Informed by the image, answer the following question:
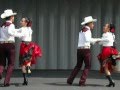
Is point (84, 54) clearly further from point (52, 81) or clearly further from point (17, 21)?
point (17, 21)

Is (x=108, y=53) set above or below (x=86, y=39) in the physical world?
below

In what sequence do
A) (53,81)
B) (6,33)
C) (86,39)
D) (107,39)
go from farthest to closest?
(53,81)
(107,39)
(86,39)
(6,33)

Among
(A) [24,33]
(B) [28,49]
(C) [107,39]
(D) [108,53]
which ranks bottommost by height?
(D) [108,53]

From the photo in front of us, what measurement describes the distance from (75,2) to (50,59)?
2.05 meters

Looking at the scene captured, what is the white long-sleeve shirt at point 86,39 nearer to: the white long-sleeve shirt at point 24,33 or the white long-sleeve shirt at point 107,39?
the white long-sleeve shirt at point 107,39

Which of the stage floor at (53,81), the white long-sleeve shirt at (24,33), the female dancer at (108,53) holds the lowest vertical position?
the stage floor at (53,81)

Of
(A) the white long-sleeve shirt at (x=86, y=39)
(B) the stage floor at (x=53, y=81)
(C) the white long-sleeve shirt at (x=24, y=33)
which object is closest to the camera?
(B) the stage floor at (x=53, y=81)

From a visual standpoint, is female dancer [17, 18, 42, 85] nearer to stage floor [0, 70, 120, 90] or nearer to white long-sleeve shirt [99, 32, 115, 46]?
stage floor [0, 70, 120, 90]

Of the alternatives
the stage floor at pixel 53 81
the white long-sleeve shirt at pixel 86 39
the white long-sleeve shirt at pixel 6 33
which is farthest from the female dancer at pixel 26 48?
the white long-sleeve shirt at pixel 86 39

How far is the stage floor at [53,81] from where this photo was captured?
12945 mm

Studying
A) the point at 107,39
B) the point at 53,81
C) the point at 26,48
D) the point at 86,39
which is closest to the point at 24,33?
the point at 26,48

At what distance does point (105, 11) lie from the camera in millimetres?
17391

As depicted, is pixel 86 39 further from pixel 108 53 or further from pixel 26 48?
pixel 26 48

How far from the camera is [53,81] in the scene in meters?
14.4
